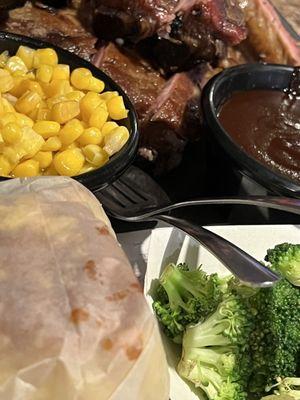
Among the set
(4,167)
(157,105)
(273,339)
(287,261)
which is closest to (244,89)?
(157,105)

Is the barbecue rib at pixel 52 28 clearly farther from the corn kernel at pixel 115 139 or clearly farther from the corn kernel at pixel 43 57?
the corn kernel at pixel 115 139

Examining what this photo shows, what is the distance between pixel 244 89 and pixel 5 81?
109cm

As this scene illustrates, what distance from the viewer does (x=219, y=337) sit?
1.63 m

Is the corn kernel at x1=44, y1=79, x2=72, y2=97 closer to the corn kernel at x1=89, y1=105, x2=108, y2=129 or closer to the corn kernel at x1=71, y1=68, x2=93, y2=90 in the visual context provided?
the corn kernel at x1=71, y1=68, x2=93, y2=90

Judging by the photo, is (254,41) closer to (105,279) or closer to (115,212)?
(115,212)

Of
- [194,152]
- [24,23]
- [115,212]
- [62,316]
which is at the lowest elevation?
[194,152]

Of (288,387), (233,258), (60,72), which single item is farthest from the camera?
(60,72)

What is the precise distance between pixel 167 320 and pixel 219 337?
16 cm

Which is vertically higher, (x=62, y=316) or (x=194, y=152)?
(x=62, y=316)

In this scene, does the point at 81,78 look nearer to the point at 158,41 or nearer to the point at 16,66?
the point at 16,66

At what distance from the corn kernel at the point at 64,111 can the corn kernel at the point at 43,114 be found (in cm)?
3

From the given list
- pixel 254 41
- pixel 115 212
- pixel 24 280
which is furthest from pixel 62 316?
pixel 254 41

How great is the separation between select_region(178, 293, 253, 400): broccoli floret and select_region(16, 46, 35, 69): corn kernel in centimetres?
124

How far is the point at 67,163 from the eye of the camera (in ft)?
6.58
